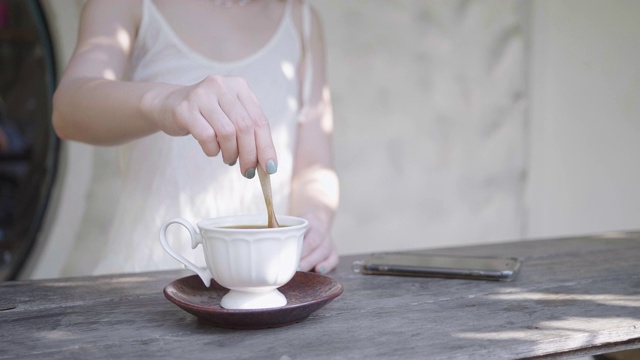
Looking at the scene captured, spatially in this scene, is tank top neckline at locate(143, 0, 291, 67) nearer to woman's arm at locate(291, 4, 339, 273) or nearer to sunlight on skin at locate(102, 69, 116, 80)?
woman's arm at locate(291, 4, 339, 273)

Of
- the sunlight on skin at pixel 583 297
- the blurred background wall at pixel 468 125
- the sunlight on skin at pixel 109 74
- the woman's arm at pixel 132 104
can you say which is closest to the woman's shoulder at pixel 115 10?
the woman's arm at pixel 132 104

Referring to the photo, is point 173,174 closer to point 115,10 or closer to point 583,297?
point 115,10

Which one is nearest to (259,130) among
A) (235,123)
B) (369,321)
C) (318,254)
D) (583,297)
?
(235,123)

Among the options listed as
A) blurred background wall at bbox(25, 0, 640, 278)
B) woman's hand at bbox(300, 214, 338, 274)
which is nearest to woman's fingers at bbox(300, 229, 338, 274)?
woman's hand at bbox(300, 214, 338, 274)

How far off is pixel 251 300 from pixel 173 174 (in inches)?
26.9

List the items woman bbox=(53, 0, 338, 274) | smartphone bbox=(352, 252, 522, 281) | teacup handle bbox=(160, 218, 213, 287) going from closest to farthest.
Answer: teacup handle bbox=(160, 218, 213, 287) → smartphone bbox=(352, 252, 522, 281) → woman bbox=(53, 0, 338, 274)

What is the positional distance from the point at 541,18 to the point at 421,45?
1.93 ft

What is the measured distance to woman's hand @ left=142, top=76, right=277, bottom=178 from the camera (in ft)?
2.95

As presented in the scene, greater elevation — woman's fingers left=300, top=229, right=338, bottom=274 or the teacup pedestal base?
woman's fingers left=300, top=229, right=338, bottom=274

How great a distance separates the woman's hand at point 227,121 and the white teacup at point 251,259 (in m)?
0.08

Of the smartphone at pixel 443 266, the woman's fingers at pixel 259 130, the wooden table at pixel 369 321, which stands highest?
the woman's fingers at pixel 259 130

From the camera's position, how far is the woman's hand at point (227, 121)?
0.90 m

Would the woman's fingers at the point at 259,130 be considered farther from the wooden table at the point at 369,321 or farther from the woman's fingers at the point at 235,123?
the wooden table at the point at 369,321

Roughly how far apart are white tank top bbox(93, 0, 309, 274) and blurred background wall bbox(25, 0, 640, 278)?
45.8 inches
